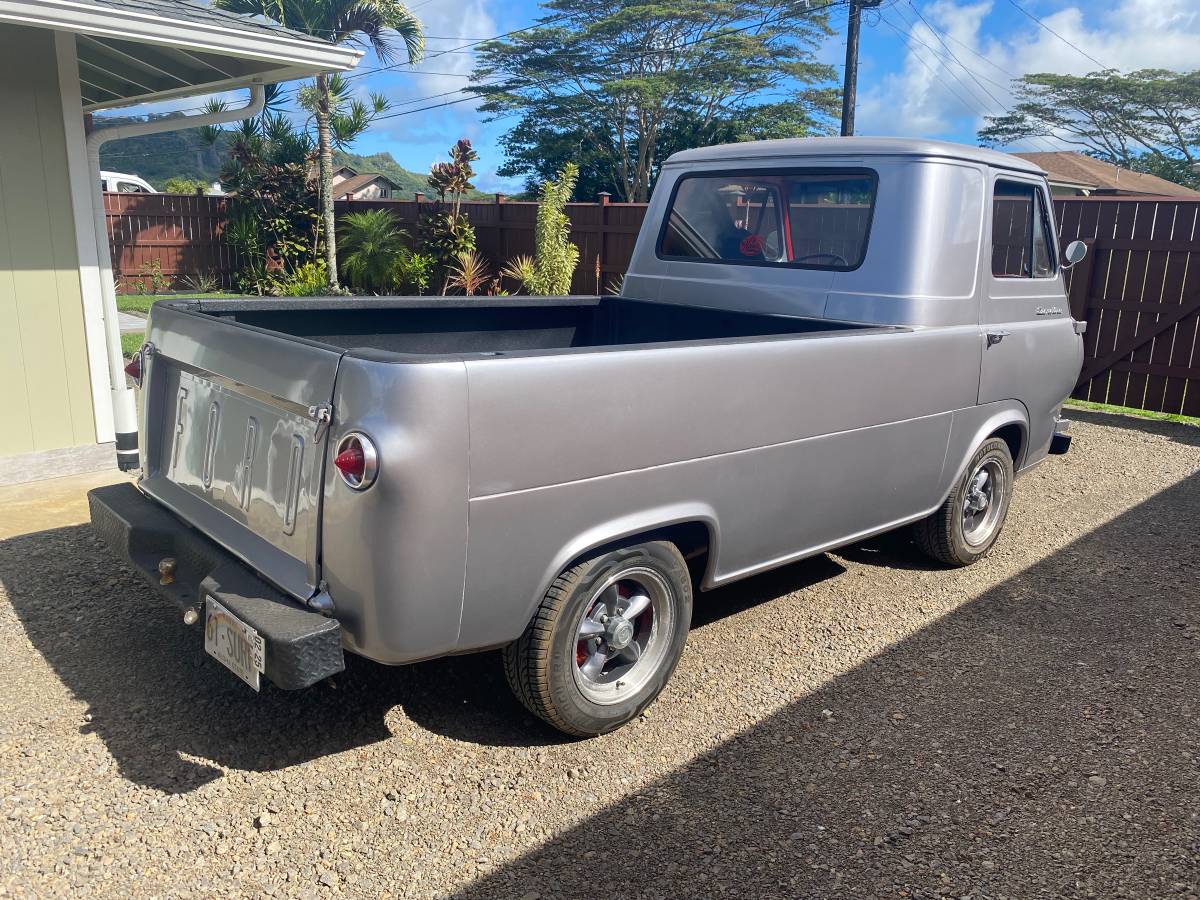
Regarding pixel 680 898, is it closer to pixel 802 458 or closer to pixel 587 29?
pixel 802 458

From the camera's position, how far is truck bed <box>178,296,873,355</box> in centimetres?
440

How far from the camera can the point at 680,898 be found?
2.71m

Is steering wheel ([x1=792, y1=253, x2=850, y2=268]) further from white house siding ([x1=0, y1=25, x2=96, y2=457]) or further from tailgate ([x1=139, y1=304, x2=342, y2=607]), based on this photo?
white house siding ([x1=0, y1=25, x2=96, y2=457])

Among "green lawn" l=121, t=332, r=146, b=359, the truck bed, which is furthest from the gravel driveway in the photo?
"green lawn" l=121, t=332, r=146, b=359

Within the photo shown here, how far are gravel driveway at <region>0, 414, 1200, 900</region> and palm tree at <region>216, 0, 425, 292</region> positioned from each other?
13657mm

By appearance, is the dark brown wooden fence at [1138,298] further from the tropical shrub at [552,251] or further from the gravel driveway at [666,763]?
the tropical shrub at [552,251]

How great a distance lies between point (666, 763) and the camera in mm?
3367

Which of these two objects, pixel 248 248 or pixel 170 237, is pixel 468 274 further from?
pixel 170 237

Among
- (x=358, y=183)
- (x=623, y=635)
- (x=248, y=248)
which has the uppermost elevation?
(x=358, y=183)

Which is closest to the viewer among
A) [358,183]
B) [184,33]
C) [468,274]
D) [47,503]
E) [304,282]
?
[47,503]

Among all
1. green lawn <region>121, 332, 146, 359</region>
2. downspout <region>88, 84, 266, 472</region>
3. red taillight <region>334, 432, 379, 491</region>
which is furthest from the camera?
green lawn <region>121, 332, 146, 359</region>

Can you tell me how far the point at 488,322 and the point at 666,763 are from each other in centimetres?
252

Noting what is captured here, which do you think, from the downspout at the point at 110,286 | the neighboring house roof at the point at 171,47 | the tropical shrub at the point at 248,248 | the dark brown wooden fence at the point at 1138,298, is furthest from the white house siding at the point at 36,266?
the tropical shrub at the point at 248,248

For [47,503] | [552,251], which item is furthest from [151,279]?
[47,503]
